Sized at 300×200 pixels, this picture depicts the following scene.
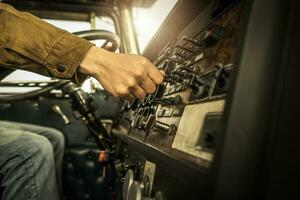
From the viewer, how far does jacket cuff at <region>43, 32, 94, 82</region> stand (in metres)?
0.87

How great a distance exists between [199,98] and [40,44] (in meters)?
0.52

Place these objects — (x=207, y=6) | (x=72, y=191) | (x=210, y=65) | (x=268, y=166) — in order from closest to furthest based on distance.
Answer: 1. (x=268, y=166)
2. (x=210, y=65)
3. (x=207, y=6)
4. (x=72, y=191)

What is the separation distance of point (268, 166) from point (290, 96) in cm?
12

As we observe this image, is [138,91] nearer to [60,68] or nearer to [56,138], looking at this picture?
[60,68]

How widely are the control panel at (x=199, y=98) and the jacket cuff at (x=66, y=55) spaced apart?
0.90 ft

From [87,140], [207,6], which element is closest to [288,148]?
[207,6]

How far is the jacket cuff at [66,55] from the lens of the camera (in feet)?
2.85

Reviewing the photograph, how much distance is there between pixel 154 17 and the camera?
2.38 m

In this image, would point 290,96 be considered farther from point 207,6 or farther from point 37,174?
point 37,174

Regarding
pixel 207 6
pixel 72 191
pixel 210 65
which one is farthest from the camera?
pixel 72 191

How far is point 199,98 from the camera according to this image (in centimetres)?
65

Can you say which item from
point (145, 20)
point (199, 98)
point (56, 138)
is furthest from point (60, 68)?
point (145, 20)

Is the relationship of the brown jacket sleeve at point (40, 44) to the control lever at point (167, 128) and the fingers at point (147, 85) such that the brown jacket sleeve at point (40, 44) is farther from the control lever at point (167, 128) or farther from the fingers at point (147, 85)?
the control lever at point (167, 128)

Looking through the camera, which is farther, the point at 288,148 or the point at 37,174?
the point at 37,174
